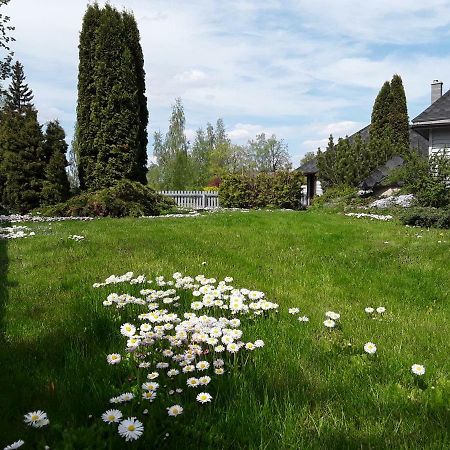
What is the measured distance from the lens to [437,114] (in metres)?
15.6

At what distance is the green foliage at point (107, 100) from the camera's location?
14844 mm

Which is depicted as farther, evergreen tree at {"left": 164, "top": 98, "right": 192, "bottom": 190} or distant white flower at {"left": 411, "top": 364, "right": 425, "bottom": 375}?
evergreen tree at {"left": 164, "top": 98, "right": 192, "bottom": 190}

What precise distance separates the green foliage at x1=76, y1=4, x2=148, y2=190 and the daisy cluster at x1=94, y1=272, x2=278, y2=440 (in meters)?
11.9

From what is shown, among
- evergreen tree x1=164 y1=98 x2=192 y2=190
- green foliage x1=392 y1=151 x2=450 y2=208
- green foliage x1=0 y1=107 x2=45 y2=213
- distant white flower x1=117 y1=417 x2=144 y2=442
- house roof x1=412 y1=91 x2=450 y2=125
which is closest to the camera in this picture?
distant white flower x1=117 y1=417 x2=144 y2=442

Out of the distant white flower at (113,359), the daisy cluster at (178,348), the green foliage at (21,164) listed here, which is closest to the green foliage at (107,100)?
the green foliage at (21,164)

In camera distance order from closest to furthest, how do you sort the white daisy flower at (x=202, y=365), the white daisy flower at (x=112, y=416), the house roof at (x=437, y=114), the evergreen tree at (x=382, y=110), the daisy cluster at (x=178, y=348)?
the white daisy flower at (x=112, y=416) < the daisy cluster at (x=178, y=348) < the white daisy flower at (x=202, y=365) < the house roof at (x=437, y=114) < the evergreen tree at (x=382, y=110)

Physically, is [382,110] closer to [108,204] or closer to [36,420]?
[108,204]

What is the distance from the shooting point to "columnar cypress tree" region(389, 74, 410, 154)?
2684cm

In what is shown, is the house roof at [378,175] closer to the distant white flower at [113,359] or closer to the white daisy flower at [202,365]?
the white daisy flower at [202,365]

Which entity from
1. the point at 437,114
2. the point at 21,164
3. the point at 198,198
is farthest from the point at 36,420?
the point at 198,198

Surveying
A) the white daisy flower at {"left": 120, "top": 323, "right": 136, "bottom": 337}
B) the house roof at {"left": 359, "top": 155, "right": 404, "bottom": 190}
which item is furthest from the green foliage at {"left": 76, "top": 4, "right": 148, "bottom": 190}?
the white daisy flower at {"left": 120, "top": 323, "right": 136, "bottom": 337}

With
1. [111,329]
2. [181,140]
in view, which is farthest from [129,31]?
[181,140]

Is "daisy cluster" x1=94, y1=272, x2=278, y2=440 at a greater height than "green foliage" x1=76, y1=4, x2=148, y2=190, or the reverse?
"green foliage" x1=76, y1=4, x2=148, y2=190

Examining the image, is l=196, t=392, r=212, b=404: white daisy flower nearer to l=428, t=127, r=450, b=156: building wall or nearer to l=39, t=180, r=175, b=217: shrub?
l=39, t=180, r=175, b=217: shrub
